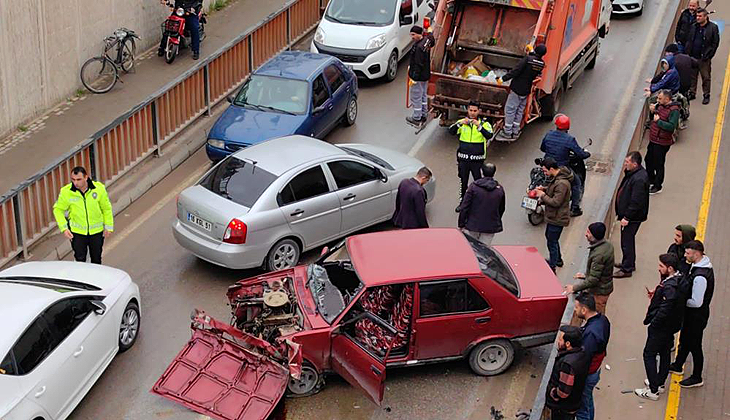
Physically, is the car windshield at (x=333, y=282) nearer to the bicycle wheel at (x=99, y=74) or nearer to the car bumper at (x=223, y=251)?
the car bumper at (x=223, y=251)

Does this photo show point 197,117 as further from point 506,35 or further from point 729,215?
point 729,215

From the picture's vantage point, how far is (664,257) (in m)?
9.99

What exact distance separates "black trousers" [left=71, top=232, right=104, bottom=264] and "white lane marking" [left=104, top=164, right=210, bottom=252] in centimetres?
130

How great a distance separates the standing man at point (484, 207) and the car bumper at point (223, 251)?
2686 millimetres

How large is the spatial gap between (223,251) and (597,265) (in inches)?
183

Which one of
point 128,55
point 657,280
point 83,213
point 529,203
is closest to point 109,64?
point 128,55

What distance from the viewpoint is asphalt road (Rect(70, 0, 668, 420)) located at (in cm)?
1041

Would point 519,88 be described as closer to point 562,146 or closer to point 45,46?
point 562,146

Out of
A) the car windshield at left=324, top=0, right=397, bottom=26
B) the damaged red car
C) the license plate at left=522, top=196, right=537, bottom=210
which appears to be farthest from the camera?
the car windshield at left=324, top=0, right=397, bottom=26

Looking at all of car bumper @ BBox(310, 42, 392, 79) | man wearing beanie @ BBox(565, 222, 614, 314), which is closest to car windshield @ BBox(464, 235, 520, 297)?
man wearing beanie @ BBox(565, 222, 614, 314)

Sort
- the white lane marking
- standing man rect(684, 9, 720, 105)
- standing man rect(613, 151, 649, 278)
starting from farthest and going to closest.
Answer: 1. standing man rect(684, 9, 720, 105)
2. the white lane marking
3. standing man rect(613, 151, 649, 278)

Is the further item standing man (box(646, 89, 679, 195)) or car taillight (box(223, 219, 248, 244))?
standing man (box(646, 89, 679, 195))

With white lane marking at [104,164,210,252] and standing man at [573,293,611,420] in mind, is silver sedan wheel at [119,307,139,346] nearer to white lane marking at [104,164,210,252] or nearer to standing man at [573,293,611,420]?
white lane marking at [104,164,210,252]

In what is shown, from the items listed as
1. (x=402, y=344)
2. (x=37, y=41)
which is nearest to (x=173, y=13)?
(x=37, y=41)
